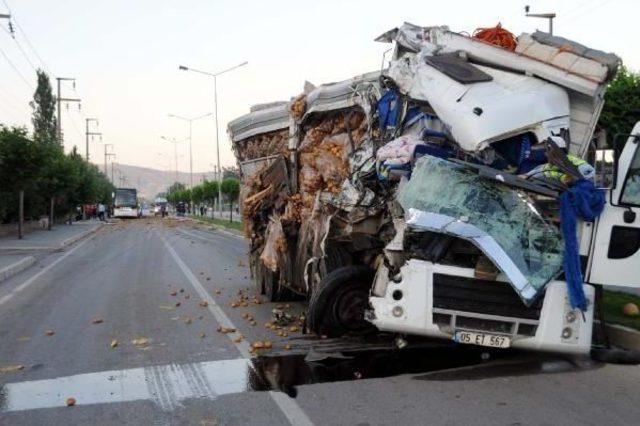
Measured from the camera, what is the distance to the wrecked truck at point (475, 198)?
539cm

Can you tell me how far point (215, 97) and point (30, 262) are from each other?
112 feet

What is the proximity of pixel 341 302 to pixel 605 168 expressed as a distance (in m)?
2.92

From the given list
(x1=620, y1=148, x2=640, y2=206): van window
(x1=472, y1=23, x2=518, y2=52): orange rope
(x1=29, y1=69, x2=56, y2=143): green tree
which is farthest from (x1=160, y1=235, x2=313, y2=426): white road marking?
(x1=29, y1=69, x2=56, y2=143): green tree

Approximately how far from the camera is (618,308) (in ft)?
27.2

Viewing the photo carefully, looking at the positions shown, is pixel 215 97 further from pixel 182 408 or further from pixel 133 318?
pixel 182 408

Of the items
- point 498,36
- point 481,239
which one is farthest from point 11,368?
point 498,36

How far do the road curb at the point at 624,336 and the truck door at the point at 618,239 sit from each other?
141 centimetres

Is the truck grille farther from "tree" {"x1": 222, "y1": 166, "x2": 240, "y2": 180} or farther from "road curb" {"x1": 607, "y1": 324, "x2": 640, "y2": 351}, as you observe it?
"tree" {"x1": 222, "y1": 166, "x2": 240, "y2": 180}

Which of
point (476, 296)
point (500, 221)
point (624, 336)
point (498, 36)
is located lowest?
point (624, 336)

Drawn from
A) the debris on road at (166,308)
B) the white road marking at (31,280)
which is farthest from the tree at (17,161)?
the debris on road at (166,308)

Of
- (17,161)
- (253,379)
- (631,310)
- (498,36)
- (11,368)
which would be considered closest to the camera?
(253,379)

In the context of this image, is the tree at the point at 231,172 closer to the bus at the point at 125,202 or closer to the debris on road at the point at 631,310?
the debris on road at the point at 631,310

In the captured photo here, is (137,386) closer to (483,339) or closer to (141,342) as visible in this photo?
(141,342)

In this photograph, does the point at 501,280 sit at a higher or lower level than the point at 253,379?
higher
